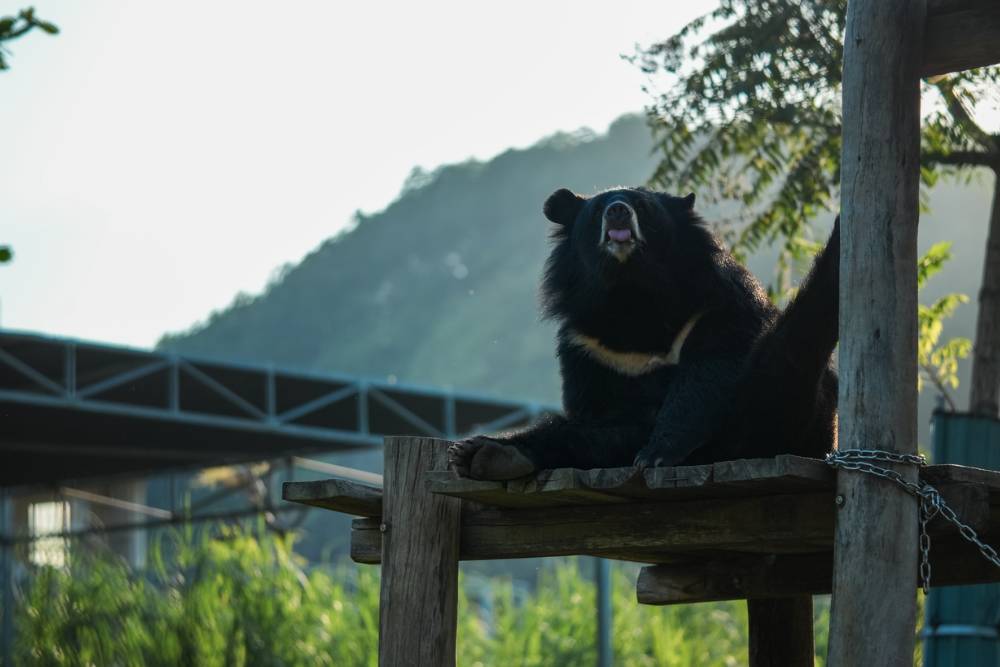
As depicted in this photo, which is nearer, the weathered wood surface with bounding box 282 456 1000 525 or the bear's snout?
the weathered wood surface with bounding box 282 456 1000 525

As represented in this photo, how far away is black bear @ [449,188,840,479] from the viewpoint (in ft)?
12.8

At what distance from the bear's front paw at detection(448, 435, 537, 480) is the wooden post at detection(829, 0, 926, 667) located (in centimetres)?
82

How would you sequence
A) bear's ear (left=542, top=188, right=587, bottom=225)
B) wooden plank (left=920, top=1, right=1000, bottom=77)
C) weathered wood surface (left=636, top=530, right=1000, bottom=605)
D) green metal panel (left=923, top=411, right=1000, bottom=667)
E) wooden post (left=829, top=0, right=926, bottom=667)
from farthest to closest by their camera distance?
green metal panel (left=923, top=411, right=1000, bottom=667), bear's ear (left=542, top=188, right=587, bottom=225), weathered wood surface (left=636, top=530, right=1000, bottom=605), wooden plank (left=920, top=1, right=1000, bottom=77), wooden post (left=829, top=0, right=926, bottom=667)

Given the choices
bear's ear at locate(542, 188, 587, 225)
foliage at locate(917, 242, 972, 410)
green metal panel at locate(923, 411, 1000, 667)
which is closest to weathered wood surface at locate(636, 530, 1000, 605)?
bear's ear at locate(542, 188, 587, 225)

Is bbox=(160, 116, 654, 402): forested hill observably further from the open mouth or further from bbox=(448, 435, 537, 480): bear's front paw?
bbox=(448, 435, 537, 480): bear's front paw

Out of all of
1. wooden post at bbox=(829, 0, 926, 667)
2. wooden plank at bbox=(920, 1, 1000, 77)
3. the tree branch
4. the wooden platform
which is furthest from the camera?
the tree branch

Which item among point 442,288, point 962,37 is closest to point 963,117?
point 962,37

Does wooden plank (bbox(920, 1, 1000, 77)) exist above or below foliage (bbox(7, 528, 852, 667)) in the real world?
above

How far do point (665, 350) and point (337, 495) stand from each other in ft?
3.80

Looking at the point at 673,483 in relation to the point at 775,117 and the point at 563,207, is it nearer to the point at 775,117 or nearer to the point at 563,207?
the point at 563,207

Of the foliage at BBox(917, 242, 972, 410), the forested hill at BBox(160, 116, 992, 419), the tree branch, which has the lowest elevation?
the foliage at BBox(917, 242, 972, 410)

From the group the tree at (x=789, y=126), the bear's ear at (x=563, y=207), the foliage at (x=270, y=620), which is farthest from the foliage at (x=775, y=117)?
the foliage at (x=270, y=620)

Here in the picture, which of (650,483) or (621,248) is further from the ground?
(621,248)

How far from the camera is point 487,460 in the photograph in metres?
3.64
